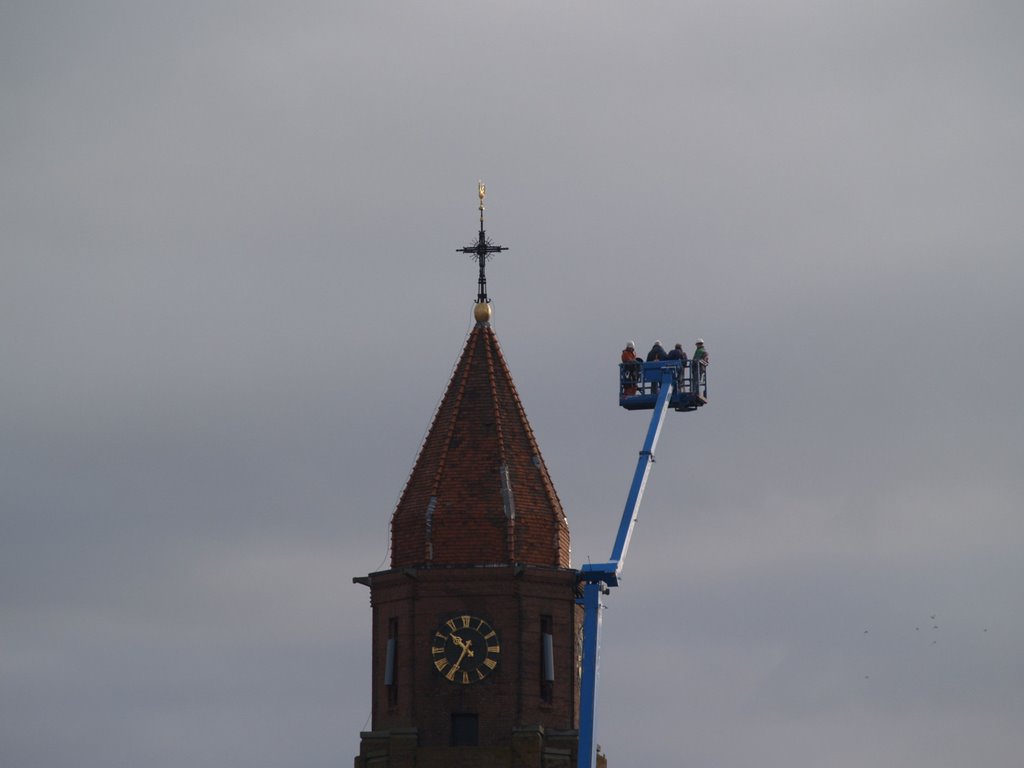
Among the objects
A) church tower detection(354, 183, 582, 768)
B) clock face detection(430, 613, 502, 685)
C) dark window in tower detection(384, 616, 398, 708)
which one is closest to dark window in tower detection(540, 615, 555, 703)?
church tower detection(354, 183, 582, 768)

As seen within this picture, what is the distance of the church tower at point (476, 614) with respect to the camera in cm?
14512

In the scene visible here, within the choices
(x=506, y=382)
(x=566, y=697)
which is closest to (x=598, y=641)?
(x=566, y=697)

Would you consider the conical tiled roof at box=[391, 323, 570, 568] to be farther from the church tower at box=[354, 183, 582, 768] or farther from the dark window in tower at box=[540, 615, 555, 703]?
the dark window in tower at box=[540, 615, 555, 703]

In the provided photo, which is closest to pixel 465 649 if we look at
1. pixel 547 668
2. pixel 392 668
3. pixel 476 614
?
pixel 476 614

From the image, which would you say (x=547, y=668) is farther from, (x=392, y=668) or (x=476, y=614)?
(x=392, y=668)

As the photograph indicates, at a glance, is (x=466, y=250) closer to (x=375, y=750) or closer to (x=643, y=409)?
(x=643, y=409)

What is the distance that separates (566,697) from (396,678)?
6.21 m

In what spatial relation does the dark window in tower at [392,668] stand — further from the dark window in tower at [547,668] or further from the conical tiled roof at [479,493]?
the dark window in tower at [547,668]

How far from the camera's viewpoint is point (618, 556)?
14662 cm

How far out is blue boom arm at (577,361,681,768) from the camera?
Answer: 143625 millimetres

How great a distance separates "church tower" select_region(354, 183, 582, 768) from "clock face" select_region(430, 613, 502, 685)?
36 mm

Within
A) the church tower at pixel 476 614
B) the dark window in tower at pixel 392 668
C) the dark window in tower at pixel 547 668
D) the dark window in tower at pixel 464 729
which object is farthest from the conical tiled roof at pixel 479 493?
the dark window in tower at pixel 464 729

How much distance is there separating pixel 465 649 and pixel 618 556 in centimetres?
649

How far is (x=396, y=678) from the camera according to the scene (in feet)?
482
